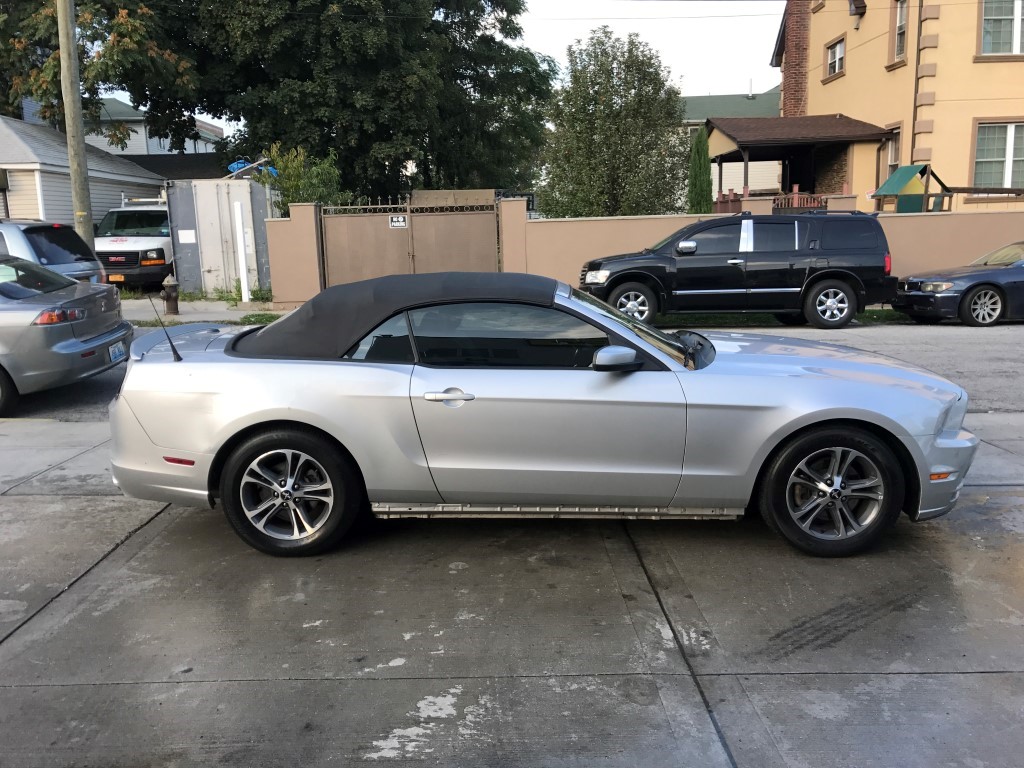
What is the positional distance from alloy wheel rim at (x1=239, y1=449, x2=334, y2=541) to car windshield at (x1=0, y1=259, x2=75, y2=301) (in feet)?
15.4

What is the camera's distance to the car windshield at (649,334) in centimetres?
452

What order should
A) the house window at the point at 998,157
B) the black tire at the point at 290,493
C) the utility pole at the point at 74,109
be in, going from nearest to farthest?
the black tire at the point at 290,493 → the utility pole at the point at 74,109 → the house window at the point at 998,157

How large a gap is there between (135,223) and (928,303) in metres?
17.3

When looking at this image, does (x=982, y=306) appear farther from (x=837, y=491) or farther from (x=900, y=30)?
(x=900, y=30)

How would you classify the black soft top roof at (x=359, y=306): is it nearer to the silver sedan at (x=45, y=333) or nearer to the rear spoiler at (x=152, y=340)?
the rear spoiler at (x=152, y=340)

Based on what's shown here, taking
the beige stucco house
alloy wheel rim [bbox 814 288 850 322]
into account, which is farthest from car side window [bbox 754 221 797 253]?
the beige stucco house

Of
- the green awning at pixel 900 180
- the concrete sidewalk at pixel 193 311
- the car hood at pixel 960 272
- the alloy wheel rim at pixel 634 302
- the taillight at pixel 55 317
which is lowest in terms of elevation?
the concrete sidewalk at pixel 193 311

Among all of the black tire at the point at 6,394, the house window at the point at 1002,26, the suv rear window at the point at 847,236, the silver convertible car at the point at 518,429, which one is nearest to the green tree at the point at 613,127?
the suv rear window at the point at 847,236

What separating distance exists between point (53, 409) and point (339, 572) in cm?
533

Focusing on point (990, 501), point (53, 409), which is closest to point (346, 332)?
point (990, 501)

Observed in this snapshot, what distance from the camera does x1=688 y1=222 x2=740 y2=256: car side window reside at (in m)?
13.5

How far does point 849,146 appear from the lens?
22891mm

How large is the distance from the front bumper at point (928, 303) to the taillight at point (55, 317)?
12.1 meters

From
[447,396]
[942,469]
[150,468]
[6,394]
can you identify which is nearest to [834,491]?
[942,469]
